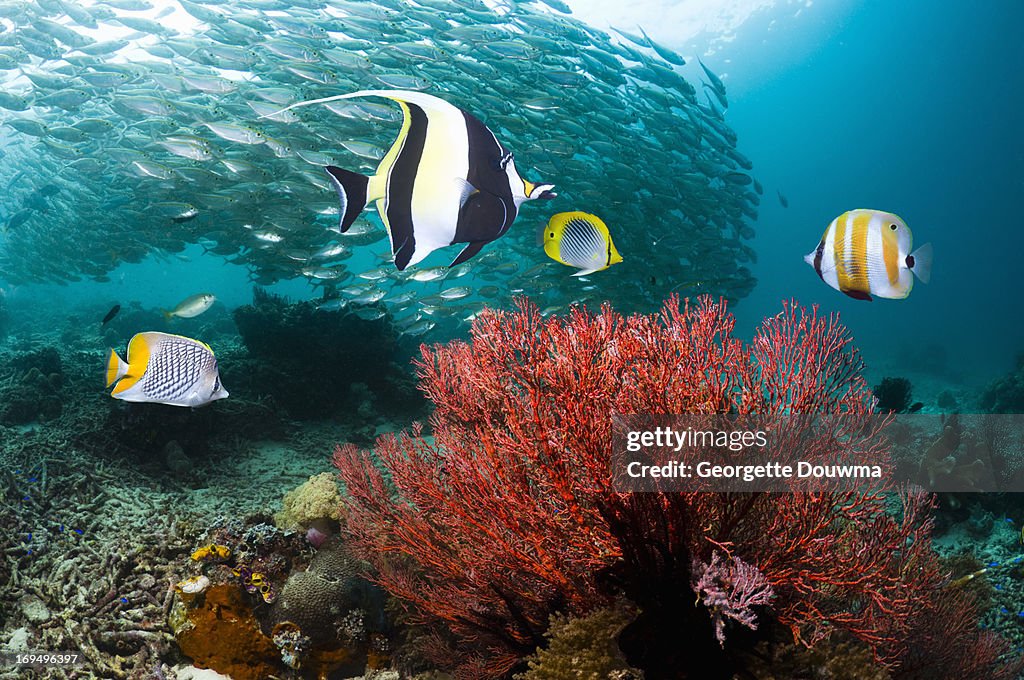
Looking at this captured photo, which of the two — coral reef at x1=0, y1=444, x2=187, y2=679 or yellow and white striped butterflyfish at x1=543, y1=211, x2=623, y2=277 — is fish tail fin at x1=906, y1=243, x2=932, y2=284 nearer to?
yellow and white striped butterflyfish at x1=543, y1=211, x2=623, y2=277

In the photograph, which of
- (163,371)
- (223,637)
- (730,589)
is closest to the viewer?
(730,589)

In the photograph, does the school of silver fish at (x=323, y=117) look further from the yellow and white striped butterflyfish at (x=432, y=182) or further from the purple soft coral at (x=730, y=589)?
the yellow and white striped butterflyfish at (x=432, y=182)

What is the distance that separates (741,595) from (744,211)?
17012 millimetres

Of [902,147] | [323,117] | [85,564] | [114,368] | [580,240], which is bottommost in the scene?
[85,564]

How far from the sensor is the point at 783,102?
247 feet

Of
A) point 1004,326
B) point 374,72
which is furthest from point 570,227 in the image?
point 1004,326

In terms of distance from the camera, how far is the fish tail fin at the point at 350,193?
1.31m

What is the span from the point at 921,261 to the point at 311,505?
5.24 meters

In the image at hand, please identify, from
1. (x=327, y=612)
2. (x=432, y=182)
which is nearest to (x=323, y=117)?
(x=327, y=612)

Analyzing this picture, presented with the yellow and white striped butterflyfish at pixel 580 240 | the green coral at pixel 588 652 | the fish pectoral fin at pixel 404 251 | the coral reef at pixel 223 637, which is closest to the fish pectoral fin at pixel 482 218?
the fish pectoral fin at pixel 404 251

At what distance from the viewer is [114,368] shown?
9.57 feet

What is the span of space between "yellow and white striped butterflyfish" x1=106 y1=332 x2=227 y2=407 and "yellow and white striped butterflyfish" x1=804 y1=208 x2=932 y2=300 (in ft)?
13.8

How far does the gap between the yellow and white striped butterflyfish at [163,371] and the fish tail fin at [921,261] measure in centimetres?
457

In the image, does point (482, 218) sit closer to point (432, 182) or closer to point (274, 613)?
point (432, 182)
